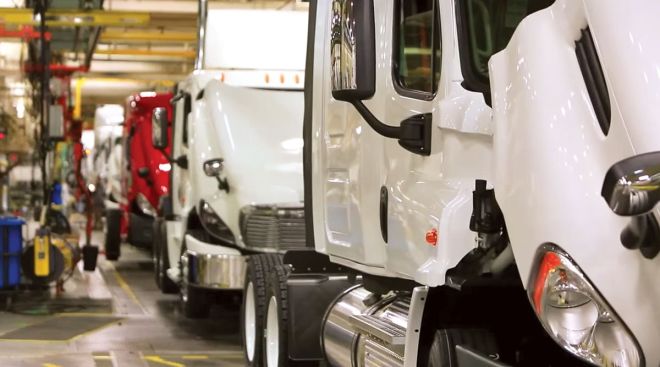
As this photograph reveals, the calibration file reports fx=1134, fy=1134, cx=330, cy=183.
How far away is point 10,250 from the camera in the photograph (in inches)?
492

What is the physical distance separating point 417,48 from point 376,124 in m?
0.52

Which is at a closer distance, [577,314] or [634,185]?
[634,185]

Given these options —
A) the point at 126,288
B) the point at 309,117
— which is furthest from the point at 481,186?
the point at 126,288

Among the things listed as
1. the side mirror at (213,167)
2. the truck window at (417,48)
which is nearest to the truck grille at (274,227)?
the side mirror at (213,167)

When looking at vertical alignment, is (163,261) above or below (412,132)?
below

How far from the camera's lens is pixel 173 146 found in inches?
495

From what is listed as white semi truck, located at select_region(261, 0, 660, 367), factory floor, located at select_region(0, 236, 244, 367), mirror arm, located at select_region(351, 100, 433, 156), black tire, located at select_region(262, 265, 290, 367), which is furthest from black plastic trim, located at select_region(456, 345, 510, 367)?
factory floor, located at select_region(0, 236, 244, 367)

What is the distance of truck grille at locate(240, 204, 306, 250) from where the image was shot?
9.96 meters

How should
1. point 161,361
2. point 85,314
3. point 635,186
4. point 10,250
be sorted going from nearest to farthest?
1. point 635,186
2. point 161,361
3. point 10,250
4. point 85,314

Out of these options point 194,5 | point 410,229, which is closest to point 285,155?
point 410,229

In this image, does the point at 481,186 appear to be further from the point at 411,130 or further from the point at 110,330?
the point at 110,330

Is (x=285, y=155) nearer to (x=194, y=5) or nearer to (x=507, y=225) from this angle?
(x=507, y=225)

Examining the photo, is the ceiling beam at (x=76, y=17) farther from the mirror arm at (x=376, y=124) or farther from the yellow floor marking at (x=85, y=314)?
the mirror arm at (x=376, y=124)

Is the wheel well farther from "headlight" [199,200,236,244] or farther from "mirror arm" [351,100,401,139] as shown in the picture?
"headlight" [199,200,236,244]
